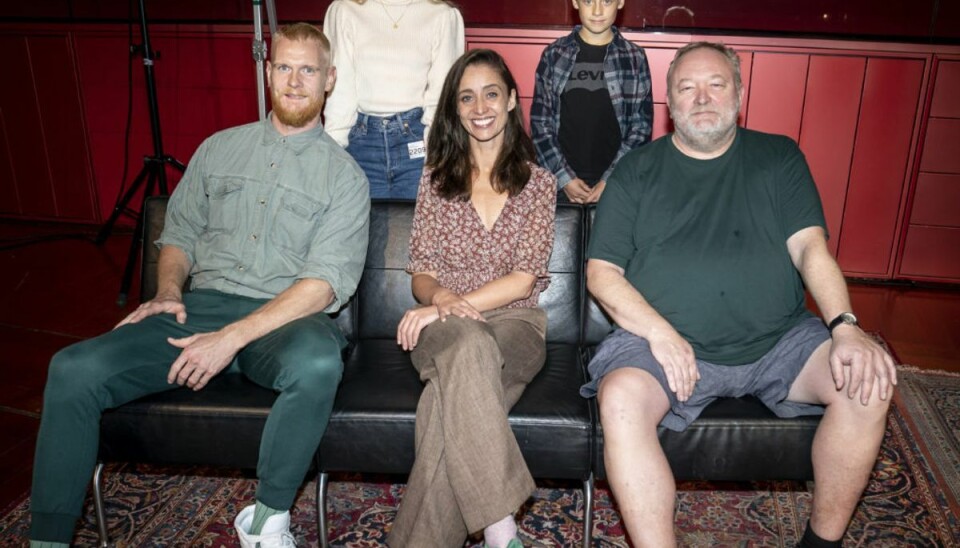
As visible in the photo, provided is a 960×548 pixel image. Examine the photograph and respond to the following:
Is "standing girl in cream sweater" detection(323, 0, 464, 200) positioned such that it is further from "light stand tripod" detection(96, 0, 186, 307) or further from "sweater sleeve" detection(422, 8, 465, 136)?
"light stand tripod" detection(96, 0, 186, 307)

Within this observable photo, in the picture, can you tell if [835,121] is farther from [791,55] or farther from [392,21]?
[392,21]

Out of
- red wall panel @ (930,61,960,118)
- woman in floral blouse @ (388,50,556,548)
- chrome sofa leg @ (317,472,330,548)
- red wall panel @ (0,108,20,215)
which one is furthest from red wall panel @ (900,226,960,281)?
red wall panel @ (0,108,20,215)

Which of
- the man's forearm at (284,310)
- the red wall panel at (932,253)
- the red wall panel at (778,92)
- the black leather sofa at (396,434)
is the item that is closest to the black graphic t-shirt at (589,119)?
the black leather sofa at (396,434)

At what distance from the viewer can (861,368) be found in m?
1.62

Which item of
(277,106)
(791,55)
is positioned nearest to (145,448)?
(277,106)

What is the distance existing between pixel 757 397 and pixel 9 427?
2600mm

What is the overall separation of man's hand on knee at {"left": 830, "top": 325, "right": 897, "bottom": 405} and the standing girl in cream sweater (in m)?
1.56

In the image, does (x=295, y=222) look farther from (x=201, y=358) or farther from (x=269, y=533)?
(x=269, y=533)

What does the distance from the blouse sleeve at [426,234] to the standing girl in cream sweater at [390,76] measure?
1.58ft

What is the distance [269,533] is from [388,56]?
1731 mm

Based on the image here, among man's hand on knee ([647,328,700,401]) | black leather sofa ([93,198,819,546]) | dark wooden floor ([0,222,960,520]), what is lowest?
dark wooden floor ([0,222,960,520])

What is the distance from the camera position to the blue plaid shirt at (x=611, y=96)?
8.88 ft

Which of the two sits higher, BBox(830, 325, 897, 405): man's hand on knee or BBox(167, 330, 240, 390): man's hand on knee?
BBox(830, 325, 897, 405): man's hand on knee

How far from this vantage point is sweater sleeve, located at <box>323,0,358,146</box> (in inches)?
104
